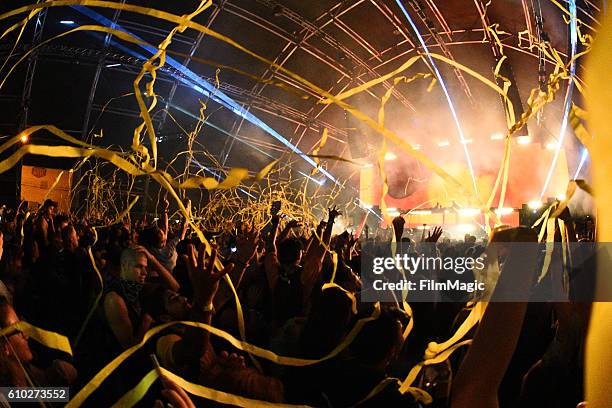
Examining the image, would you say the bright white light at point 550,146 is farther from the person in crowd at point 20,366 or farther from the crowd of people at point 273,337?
the person in crowd at point 20,366

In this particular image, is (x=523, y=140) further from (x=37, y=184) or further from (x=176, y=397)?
(x=176, y=397)

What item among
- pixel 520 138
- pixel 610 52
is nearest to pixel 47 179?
pixel 520 138

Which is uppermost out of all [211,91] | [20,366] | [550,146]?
[211,91]

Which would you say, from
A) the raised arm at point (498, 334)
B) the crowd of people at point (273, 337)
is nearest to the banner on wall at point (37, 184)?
the crowd of people at point (273, 337)

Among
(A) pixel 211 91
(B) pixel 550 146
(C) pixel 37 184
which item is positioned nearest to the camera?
(C) pixel 37 184

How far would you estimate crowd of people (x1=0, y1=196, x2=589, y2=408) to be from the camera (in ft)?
6.15

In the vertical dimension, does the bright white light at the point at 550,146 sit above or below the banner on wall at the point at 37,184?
above

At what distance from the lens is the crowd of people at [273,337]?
1.87 m

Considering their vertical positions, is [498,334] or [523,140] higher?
[523,140]

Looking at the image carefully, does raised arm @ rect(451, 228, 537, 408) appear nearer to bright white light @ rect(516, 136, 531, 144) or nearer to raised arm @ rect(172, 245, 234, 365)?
raised arm @ rect(172, 245, 234, 365)

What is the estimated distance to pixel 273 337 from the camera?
306 centimetres

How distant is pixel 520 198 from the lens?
17531 millimetres

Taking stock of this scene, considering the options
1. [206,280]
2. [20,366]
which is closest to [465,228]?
[206,280]

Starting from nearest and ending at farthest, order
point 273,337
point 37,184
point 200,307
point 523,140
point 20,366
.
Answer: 1. point 20,366
2. point 200,307
3. point 273,337
4. point 37,184
5. point 523,140
